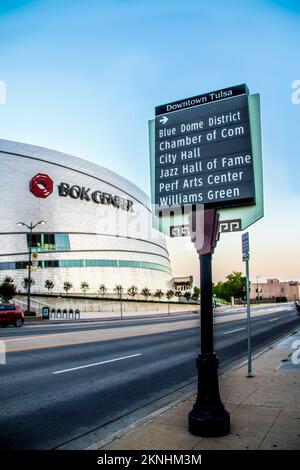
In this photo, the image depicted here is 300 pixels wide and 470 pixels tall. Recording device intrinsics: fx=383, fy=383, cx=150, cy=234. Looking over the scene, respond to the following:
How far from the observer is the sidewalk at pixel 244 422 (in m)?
4.57

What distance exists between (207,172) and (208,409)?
3.20m

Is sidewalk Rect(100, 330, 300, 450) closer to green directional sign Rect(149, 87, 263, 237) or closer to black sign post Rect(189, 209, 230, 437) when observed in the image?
black sign post Rect(189, 209, 230, 437)

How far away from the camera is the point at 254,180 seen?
202 inches

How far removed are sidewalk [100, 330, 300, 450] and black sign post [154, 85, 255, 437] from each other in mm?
309

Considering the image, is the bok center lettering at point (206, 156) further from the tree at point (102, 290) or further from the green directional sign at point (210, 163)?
the tree at point (102, 290)

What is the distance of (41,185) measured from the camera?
79.8 m

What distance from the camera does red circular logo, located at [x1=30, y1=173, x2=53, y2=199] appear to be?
79062 millimetres

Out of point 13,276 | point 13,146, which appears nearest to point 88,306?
point 13,276

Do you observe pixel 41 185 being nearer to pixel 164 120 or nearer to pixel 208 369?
pixel 164 120

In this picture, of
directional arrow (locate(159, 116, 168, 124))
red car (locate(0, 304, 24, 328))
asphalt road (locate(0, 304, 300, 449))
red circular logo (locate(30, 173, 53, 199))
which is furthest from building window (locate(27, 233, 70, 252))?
directional arrow (locate(159, 116, 168, 124))

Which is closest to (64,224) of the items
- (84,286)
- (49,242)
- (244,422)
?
(49,242)

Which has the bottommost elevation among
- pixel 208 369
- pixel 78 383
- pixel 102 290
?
Answer: pixel 102 290

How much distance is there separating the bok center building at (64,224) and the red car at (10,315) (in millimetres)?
43014

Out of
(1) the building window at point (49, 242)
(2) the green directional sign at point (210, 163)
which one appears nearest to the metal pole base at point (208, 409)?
(2) the green directional sign at point (210, 163)
